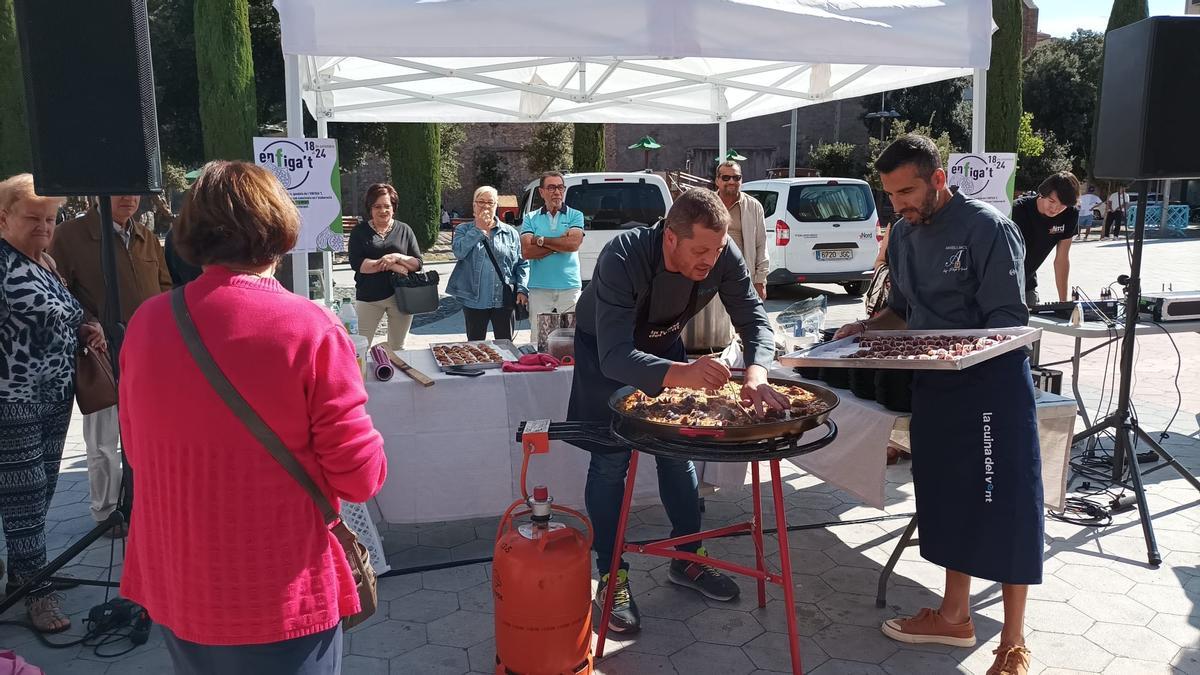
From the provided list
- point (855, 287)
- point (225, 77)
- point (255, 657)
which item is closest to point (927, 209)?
point (255, 657)

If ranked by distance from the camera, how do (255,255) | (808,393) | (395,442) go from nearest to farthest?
(255,255), (808,393), (395,442)

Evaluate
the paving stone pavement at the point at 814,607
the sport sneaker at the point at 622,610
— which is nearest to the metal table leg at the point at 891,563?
the paving stone pavement at the point at 814,607

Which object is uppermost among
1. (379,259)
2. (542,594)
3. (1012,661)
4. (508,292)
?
(379,259)

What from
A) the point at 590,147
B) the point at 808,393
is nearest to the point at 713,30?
the point at 808,393

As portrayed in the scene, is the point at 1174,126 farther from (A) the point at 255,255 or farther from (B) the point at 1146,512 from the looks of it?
(A) the point at 255,255

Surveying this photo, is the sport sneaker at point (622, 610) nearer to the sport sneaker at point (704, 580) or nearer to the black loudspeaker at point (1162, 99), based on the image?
the sport sneaker at point (704, 580)

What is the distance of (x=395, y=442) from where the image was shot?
384 centimetres

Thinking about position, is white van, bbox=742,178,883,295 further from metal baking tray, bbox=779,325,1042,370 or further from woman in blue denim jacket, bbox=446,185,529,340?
metal baking tray, bbox=779,325,1042,370

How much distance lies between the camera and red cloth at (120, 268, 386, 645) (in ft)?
5.22

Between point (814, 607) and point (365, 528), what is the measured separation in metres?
1.90

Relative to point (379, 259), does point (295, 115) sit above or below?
above

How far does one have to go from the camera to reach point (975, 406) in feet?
9.44

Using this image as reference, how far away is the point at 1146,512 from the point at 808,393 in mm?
2087

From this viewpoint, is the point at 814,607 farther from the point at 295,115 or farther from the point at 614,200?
the point at 614,200
